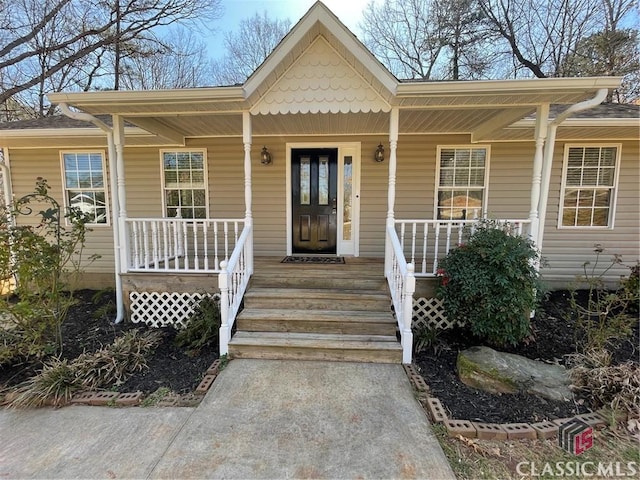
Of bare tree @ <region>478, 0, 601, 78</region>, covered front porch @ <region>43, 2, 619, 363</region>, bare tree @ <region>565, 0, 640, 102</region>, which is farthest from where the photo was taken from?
bare tree @ <region>478, 0, 601, 78</region>

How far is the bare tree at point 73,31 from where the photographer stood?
945cm

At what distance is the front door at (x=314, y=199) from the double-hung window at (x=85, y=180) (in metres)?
3.77

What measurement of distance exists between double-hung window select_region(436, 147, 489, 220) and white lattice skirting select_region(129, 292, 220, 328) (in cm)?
431

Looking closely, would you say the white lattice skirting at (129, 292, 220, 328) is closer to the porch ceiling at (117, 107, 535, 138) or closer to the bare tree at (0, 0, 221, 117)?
the porch ceiling at (117, 107, 535, 138)

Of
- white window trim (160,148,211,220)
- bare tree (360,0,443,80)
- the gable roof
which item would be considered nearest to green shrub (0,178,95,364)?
the gable roof

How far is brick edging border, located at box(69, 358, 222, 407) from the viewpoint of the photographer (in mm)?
2592

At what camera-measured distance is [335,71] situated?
3607 millimetres

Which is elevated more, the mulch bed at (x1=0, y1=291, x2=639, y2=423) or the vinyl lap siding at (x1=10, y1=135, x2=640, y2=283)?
the vinyl lap siding at (x1=10, y1=135, x2=640, y2=283)

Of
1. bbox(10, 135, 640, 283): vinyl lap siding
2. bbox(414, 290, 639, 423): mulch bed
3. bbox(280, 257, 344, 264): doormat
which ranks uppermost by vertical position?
bbox(10, 135, 640, 283): vinyl lap siding

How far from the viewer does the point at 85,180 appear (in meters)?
5.93

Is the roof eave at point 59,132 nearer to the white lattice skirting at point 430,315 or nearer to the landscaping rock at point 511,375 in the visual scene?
the white lattice skirting at point 430,315

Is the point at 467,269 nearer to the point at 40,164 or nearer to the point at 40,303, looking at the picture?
the point at 40,303

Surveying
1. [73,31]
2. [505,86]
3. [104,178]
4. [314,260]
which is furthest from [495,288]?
[73,31]

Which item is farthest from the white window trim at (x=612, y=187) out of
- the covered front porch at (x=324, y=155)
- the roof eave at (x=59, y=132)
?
the roof eave at (x=59, y=132)
